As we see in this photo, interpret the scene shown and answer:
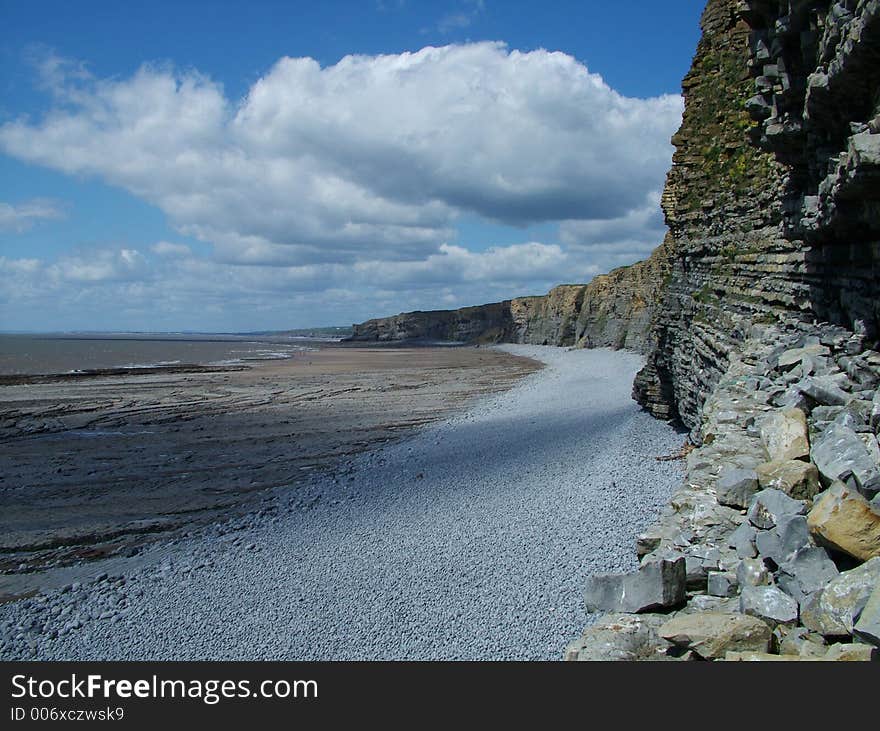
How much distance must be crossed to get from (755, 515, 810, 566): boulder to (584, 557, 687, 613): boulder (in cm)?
50

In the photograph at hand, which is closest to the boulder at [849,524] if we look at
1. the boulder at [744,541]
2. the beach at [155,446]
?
the boulder at [744,541]

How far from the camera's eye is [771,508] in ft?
13.1

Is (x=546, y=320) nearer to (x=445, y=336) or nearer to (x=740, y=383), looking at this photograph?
(x=445, y=336)

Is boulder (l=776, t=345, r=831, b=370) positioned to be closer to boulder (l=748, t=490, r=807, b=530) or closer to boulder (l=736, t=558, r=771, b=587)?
boulder (l=748, t=490, r=807, b=530)

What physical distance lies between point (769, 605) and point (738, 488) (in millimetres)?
1356

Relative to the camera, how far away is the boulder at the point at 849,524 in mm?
3201

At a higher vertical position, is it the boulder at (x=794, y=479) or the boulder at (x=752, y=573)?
the boulder at (x=794, y=479)

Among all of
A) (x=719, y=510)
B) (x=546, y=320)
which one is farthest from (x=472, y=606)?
(x=546, y=320)

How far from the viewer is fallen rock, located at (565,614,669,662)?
10.5 feet

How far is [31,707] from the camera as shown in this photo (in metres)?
3.88

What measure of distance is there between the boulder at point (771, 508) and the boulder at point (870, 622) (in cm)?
107

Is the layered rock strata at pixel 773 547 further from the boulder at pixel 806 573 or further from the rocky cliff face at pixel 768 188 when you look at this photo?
the rocky cliff face at pixel 768 188

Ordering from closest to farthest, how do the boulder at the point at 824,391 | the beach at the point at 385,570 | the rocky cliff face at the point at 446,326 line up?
the boulder at the point at 824,391, the beach at the point at 385,570, the rocky cliff face at the point at 446,326

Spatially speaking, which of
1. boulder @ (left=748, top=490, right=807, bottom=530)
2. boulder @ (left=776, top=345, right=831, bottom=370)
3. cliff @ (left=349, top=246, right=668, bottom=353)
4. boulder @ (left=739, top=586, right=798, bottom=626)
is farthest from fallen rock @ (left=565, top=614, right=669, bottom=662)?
cliff @ (left=349, top=246, right=668, bottom=353)
